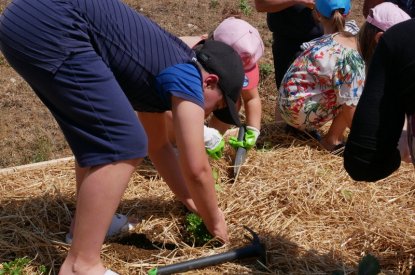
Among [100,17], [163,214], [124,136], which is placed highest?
[100,17]

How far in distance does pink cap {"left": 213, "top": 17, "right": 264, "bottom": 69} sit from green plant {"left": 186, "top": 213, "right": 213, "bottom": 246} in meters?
1.18

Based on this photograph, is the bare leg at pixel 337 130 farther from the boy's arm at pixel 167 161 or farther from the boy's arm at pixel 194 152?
the boy's arm at pixel 194 152

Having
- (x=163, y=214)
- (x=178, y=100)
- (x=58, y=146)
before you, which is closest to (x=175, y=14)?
(x=58, y=146)

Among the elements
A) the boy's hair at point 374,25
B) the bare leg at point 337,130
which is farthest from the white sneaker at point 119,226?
the bare leg at point 337,130

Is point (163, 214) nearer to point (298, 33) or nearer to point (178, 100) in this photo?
point (178, 100)

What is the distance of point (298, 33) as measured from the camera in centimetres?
447

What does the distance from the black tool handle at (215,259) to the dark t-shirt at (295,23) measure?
2090mm

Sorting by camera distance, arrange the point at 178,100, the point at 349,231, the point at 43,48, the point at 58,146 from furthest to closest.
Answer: the point at 58,146 → the point at 349,231 → the point at 178,100 → the point at 43,48

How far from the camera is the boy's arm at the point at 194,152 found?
8.29ft

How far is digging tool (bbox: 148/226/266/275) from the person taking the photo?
2.70m

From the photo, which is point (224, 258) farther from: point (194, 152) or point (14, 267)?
point (14, 267)

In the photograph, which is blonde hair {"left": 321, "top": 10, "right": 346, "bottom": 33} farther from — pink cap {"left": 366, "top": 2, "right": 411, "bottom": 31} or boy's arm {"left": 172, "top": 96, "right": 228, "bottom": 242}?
boy's arm {"left": 172, "top": 96, "right": 228, "bottom": 242}

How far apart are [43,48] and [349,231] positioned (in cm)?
168

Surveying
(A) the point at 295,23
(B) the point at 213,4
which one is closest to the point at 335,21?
(A) the point at 295,23
